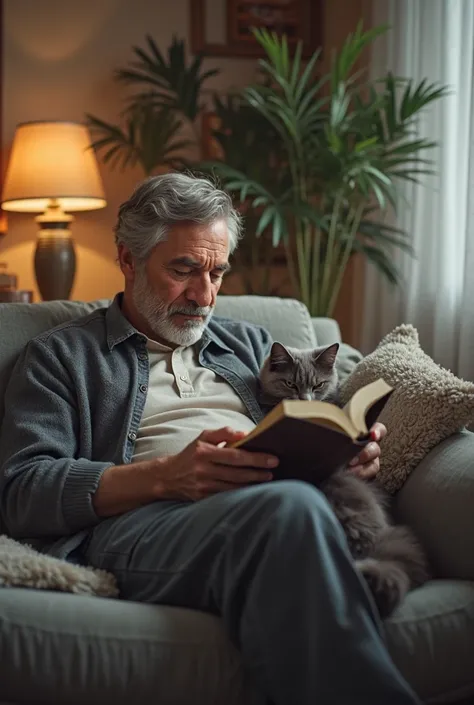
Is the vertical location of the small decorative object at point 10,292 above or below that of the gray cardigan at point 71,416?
above

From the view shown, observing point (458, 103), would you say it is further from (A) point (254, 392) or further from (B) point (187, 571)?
(B) point (187, 571)

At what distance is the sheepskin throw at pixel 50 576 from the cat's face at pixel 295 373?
62 cm

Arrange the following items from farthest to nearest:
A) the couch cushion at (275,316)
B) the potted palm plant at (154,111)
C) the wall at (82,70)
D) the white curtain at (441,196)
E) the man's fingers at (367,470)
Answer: the wall at (82,70)
the potted palm plant at (154,111)
the white curtain at (441,196)
the couch cushion at (275,316)
the man's fingers at (367,470)

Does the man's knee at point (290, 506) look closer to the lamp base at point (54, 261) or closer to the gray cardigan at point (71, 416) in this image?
the gray cardigan at point (71, 416)

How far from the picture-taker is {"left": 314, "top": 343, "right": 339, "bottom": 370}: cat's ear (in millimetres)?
2002

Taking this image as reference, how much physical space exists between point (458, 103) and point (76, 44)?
5.34ft

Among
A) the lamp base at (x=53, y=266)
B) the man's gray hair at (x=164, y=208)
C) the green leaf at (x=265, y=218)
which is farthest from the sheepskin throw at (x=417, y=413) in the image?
the lamp base at (x=53, y=266)

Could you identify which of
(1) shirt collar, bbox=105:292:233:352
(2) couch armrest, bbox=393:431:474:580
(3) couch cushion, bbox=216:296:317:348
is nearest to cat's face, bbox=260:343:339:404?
(1) shirt collar, bbox=105:292:233:352

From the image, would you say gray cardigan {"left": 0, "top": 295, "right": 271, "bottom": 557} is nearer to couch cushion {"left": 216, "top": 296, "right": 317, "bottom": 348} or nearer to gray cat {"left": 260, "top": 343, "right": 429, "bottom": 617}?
couch cushion {"left": 216, "top": 296, "right": 317, "bottom": 348}

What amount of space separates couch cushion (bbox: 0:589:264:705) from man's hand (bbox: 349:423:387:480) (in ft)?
1.58

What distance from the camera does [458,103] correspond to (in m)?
3.05

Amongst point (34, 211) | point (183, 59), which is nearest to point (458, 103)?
point (183, 59)

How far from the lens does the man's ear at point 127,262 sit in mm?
1977

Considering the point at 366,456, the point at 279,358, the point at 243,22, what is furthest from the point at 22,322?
the point at 243,22
